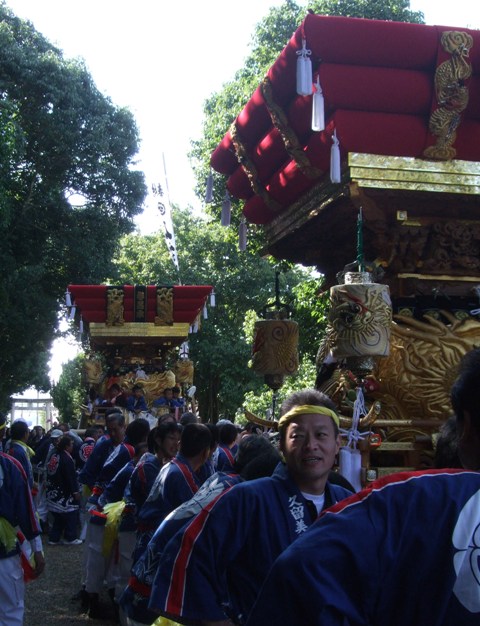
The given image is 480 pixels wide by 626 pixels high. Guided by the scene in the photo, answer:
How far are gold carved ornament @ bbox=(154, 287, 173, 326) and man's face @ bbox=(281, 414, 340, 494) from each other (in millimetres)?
12563

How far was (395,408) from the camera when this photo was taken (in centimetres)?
519

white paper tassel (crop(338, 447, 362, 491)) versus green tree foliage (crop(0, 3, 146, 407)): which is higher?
green tree foliage (crop(0, 3, 146, 407))

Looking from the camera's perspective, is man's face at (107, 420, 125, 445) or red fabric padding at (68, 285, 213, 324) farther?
red fabric padding at (68, 285, 213, 324)

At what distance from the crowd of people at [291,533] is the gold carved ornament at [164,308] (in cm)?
915

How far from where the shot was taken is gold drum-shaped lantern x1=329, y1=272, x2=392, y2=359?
457cm

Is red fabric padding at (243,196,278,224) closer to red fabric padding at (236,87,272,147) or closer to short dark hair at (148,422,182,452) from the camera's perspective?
red fabric padding at (236,87,272,147)

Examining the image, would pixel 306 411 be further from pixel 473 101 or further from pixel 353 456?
pixel 473 101

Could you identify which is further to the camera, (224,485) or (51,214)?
(51,214)

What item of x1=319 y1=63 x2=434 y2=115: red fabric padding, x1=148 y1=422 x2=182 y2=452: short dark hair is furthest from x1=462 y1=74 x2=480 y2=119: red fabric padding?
x1=148 y1=422 x2=182 y2=452: short dark hair

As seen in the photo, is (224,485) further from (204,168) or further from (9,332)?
(9,332)

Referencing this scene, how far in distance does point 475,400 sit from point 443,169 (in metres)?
3.99

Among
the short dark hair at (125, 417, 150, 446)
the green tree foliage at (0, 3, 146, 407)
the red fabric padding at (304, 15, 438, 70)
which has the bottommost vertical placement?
the short dark hair at (125, 417, 150, 446)

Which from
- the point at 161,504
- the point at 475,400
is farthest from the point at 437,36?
the point at 475,400


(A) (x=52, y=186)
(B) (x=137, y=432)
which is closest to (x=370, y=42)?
(B) (x=137, y=432)
